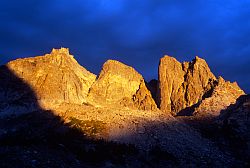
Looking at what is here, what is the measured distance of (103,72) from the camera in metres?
98.8

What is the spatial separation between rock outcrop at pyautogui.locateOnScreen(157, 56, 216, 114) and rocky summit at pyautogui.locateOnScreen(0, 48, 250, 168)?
0.80 feet

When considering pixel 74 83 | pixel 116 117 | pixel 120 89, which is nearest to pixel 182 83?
pixel 120 89

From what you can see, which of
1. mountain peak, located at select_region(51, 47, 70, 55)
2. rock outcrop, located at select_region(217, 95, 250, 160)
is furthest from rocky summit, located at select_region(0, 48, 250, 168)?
mountain peak, located at select_region(51, 47, 70, 55)

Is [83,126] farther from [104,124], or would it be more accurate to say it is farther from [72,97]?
[72,97]

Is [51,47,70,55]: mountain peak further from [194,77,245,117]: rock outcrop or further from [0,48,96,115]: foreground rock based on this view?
[194,77,245,117]: rock outcrop

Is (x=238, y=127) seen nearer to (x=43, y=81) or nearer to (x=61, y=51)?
(x=43, y=81)

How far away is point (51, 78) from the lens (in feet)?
260

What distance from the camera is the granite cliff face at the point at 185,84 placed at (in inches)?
3625

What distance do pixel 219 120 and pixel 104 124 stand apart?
22689mm

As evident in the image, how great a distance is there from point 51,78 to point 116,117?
24.2 m

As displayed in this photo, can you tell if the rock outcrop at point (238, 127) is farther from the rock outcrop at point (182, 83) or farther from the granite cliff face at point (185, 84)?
the rock outcrop at point (182, 83)

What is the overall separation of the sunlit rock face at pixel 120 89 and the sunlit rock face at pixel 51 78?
4081mm

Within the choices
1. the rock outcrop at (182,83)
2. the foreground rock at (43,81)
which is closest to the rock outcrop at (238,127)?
the rock outcrop at (182,83)

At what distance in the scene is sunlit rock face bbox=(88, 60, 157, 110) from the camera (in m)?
92.8
